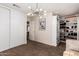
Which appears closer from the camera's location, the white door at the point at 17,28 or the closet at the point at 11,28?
the closet at the point at 11,28

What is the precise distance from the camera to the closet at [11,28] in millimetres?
3805

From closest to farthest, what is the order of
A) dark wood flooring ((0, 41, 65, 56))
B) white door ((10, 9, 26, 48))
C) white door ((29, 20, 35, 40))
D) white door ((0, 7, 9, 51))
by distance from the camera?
dark wood flooring ((0, 41, 65, 56)) < white door ((0, 7, 9, 51)) < white door ((10, 9, 26, 48)) < white door ((29, 20, 35, 40))

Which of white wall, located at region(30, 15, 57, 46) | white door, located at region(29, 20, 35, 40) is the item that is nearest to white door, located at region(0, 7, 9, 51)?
white wall, located at region(30, 15, 57, 46)

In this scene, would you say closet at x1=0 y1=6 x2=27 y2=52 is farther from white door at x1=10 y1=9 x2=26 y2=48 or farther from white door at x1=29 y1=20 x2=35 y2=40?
white door at x1=29 y1=20 x2=35 y2=40

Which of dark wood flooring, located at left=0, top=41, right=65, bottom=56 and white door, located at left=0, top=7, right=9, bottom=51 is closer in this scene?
dark wood flooring, located at left=0, top=41, right=65, bottom=56

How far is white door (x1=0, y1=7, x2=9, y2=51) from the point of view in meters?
3.73

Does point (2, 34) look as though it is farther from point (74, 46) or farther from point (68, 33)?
point (68, 33)

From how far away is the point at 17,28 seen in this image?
4.69 meters

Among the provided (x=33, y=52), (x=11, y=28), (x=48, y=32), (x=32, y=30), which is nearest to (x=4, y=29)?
(x=11, y=28)

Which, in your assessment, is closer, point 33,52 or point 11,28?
point 33,52

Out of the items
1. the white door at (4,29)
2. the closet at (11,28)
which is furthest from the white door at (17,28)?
the white door at (4,29)

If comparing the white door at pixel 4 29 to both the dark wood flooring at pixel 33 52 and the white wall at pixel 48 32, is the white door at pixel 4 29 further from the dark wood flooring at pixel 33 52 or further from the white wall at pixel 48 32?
the white wall at pixel 48 32

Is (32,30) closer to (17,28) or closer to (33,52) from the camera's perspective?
(17,28)

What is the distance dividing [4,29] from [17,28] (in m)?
0.92
